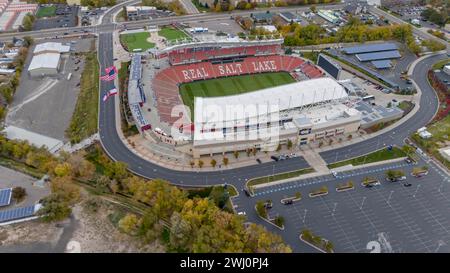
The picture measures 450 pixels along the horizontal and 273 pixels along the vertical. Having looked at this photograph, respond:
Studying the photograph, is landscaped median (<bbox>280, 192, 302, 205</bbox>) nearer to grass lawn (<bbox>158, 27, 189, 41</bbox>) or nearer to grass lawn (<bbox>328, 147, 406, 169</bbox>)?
grass lawn (<bbox>328, 147, 406, 169</bbox>)

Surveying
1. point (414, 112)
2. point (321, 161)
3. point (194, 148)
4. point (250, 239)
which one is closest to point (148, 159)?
point (194, 148)

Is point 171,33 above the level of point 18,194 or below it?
above

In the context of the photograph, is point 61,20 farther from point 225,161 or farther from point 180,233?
point 180,233

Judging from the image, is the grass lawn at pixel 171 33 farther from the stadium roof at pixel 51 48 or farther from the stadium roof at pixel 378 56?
the stadium roof at pixel 378 56

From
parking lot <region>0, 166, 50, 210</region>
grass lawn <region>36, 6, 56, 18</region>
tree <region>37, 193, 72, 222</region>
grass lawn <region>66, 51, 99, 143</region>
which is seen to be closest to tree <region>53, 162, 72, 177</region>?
parking lot <region>0, 166, 50, 210</region>

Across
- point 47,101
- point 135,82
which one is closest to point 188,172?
point 135,82

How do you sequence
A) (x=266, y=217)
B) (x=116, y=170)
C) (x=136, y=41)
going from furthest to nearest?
(x=136, y=41) → (x=116, y=170) → (x=266, y=217)
